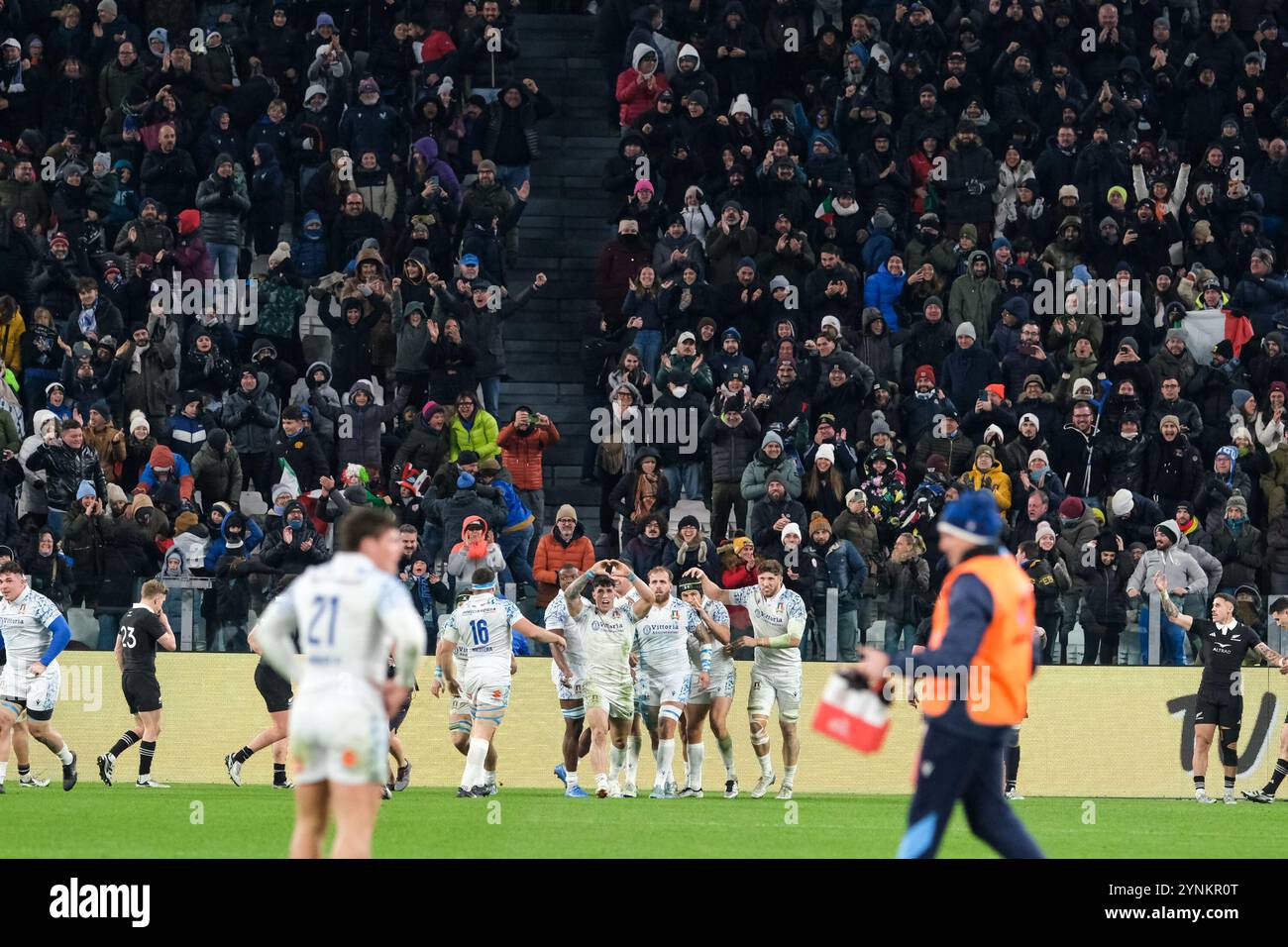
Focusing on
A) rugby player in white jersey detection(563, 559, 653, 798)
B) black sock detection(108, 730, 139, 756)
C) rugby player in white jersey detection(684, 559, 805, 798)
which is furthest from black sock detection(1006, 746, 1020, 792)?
black sock detection(108, 730, 139, 756)

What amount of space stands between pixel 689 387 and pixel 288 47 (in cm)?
835

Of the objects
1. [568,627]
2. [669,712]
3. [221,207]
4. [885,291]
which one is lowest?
[669,712]

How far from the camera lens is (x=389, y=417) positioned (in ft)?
86.1

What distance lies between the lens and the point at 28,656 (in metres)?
21.0

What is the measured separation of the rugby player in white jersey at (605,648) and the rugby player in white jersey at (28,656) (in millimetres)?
4972

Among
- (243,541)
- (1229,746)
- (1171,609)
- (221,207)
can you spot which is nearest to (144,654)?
(243,541)

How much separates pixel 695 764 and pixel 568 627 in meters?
1.97

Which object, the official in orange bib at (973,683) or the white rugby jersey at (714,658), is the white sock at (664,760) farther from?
the official in orange bib at (973,683)

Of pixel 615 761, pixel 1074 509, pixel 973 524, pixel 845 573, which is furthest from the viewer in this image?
pixel 1074 509

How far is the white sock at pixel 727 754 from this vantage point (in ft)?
73.2

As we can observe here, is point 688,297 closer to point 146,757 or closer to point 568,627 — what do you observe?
point 568,627

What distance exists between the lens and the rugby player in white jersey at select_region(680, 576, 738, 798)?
2197 centimetres
